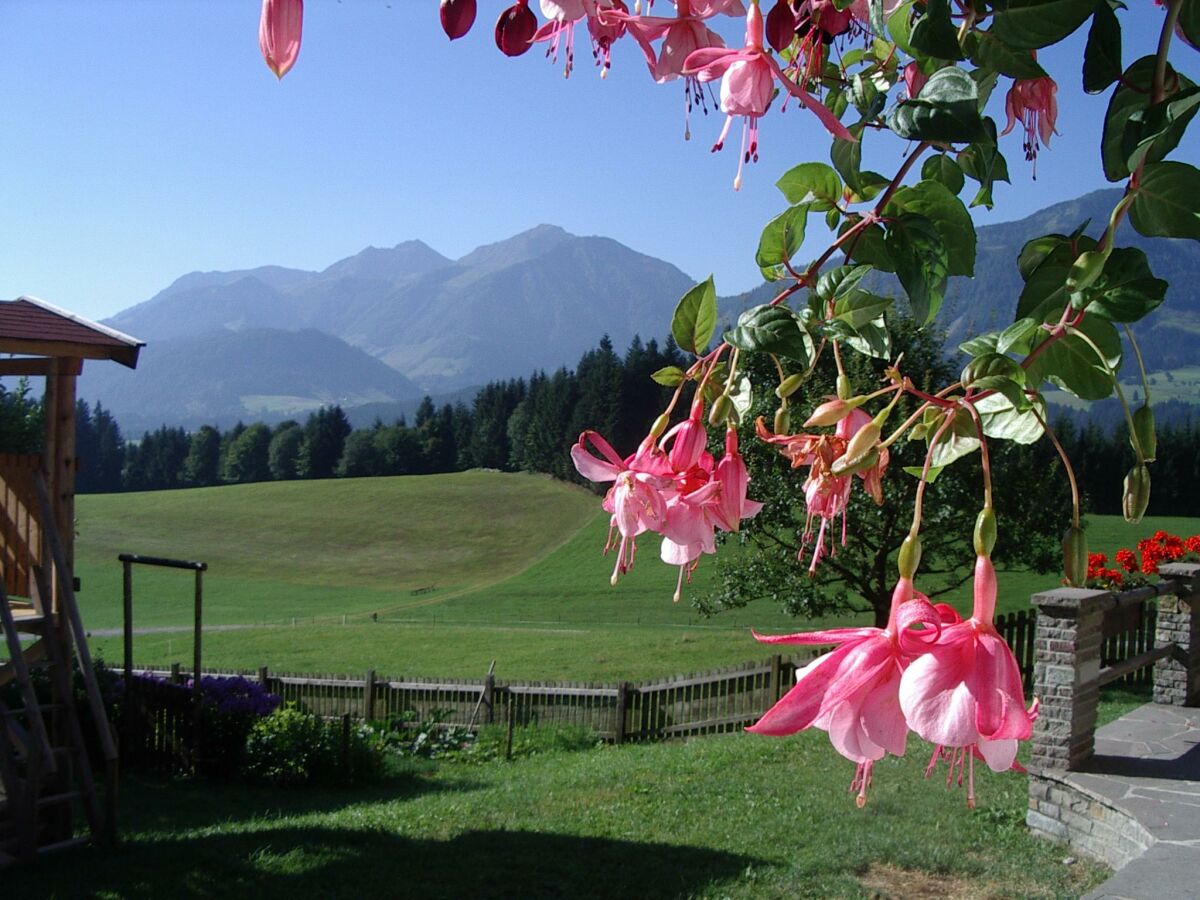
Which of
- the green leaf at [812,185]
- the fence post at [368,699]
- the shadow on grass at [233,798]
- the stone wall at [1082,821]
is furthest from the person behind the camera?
the fence post at [368,699]

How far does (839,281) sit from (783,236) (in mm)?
72

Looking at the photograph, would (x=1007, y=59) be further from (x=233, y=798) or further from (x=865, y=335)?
(x=233, y=798)

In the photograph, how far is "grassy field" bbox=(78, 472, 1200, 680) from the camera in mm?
23141

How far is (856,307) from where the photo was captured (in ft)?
2.27

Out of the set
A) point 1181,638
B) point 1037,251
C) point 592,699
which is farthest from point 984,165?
point 592,699

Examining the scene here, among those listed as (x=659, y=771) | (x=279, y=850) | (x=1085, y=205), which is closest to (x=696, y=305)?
(x=279, y=850)

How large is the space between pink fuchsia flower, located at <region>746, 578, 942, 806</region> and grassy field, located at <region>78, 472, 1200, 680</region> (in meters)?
17.4

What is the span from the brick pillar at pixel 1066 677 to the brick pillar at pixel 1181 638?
2016mm

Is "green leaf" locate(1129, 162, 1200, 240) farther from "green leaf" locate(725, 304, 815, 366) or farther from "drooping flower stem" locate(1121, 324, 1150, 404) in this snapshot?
"green leaf" locate(725, 304, 815, 366)

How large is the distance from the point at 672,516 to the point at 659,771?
8502 millimetres

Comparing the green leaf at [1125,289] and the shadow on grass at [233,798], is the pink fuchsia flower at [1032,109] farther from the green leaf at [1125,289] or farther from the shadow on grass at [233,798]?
the shadow on grass at [233,798]

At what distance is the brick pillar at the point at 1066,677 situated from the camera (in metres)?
5.79

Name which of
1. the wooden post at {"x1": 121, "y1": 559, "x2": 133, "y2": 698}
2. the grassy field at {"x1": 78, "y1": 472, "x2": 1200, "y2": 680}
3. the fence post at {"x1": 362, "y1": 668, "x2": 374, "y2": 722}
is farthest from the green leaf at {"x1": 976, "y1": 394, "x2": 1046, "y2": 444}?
the grassy field at {"x1": 78, "y1": 472, "x2": 1200, "y2": 680}

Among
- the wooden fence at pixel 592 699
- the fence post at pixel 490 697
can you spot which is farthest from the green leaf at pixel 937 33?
the fence post at pixel 490 697
